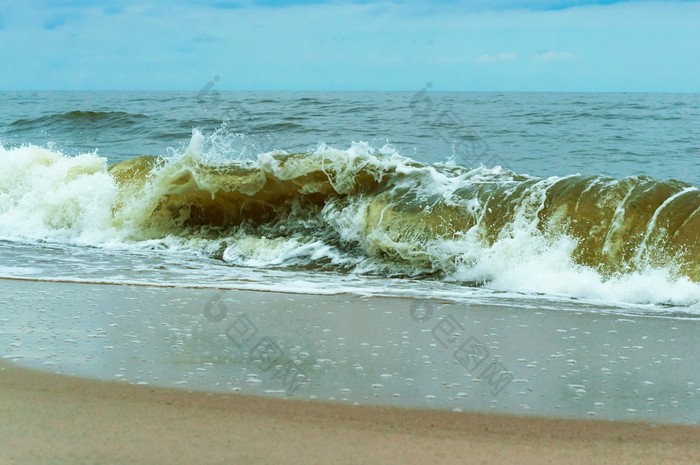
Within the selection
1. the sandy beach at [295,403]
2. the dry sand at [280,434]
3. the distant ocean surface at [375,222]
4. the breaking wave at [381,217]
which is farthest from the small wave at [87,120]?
the dry sand at [280,434]

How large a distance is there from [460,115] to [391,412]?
1804cm

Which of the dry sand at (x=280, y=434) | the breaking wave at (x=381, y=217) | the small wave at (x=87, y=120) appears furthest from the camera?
the small wave at (x=87, y=120)

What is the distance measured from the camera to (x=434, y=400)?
333cm

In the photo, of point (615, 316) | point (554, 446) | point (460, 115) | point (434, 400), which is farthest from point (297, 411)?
point (460, 115)

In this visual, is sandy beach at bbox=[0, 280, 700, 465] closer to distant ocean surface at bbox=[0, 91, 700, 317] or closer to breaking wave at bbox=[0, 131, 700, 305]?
distant ocean surface at bbox=[0, 91, 700, 317]

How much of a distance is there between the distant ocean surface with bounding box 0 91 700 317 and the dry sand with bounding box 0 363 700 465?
7.99 feet

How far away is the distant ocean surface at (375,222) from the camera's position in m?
6.17

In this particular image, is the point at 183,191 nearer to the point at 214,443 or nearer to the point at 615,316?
the point at 615,316

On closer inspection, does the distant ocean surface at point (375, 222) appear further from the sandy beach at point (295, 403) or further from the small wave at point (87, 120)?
the small wave at point (87, 120)

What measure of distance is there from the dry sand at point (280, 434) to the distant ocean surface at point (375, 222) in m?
2.43

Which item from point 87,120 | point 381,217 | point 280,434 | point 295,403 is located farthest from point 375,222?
point 87,120

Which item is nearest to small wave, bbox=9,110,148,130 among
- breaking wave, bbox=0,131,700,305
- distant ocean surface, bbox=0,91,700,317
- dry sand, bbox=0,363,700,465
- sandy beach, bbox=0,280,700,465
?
distant ocean surface, bbox=0,91,700,317

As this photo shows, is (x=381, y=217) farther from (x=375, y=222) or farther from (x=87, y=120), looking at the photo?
(x=87, y=120)

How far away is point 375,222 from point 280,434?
16.9ft
